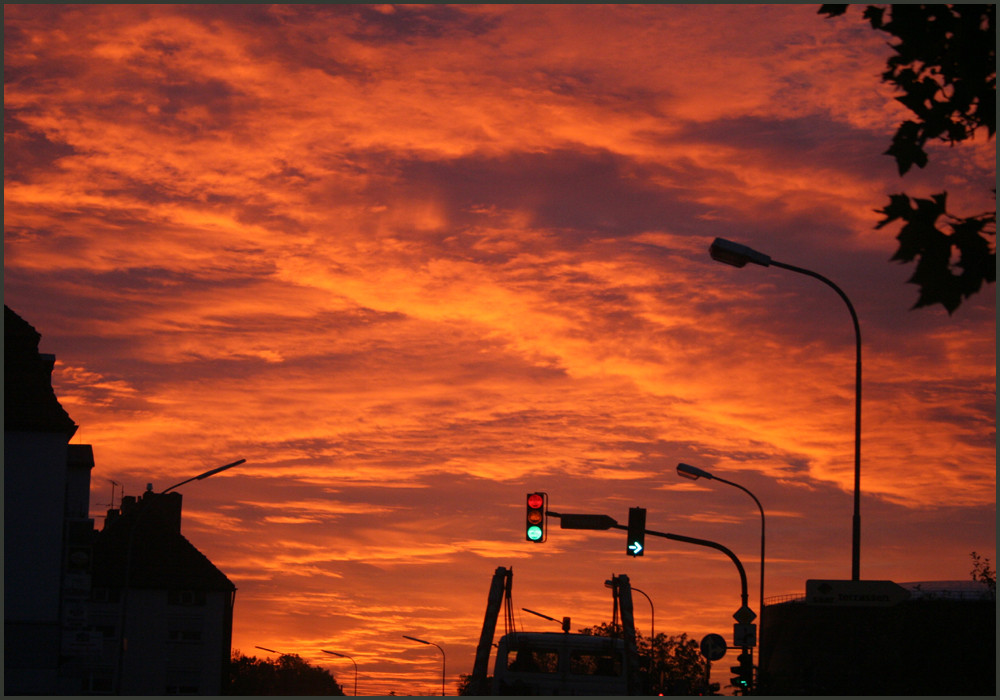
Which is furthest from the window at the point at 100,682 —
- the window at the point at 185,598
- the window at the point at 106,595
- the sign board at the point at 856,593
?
the sign board at the point at 856,593

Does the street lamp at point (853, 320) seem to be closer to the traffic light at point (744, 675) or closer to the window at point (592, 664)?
the window at point (592, 664)

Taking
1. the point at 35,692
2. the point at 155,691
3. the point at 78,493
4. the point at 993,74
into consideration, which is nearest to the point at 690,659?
the point at 155,691

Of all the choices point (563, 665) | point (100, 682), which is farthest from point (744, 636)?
point (100, 682)

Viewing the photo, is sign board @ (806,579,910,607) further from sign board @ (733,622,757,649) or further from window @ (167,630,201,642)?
window @ (167,630,201,642)

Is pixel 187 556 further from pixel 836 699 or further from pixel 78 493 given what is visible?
pixel 836 699

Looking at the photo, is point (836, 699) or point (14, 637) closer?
point (836, 699)

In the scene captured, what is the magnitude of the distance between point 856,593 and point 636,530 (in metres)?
9.57

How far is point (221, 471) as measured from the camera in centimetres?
3334

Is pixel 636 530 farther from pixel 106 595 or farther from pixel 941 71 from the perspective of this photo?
pixel 106 595

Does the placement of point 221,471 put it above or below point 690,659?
above

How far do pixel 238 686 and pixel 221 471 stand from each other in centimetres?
8767

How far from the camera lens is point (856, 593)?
18.9 metres

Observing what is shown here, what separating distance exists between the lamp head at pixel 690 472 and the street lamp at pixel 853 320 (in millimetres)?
11866

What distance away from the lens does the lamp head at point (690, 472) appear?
33969mm
